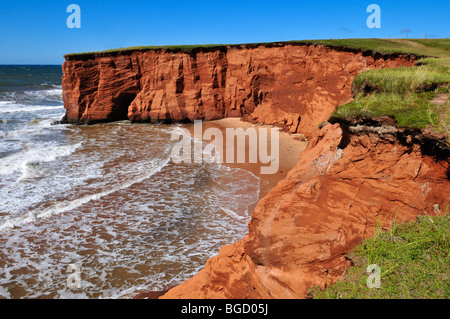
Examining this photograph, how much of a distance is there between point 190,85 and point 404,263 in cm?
2109

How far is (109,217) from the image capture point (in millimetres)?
8930

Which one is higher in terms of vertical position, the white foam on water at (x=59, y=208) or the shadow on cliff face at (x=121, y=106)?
the shadow on cliff face at (x=121, y=106)

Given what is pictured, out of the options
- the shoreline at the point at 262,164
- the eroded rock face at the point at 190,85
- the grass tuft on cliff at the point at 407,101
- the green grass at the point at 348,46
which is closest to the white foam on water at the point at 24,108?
the eroded rock face at the point at 190,85

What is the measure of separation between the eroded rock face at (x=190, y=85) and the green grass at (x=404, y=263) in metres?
16.3

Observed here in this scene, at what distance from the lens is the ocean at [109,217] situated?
21.0ft

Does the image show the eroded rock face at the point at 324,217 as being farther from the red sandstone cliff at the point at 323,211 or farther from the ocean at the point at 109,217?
the ocean at the point at 109,217

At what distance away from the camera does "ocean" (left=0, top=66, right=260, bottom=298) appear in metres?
6.40

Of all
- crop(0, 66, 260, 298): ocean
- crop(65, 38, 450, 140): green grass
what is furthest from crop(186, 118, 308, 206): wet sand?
crop(65, 38, 450, 140): green grass

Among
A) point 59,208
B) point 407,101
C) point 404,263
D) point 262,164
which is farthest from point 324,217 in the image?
point 262,164

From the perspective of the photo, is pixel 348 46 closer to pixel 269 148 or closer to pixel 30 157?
pixel 269 148

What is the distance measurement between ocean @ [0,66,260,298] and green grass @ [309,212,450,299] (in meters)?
3.92

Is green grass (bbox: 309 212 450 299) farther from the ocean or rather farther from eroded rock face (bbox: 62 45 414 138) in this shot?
eroded rock face (bbox: 62 45 414 138)
